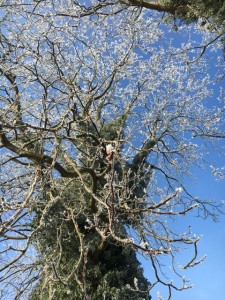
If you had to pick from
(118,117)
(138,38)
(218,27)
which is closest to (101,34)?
(138,38)

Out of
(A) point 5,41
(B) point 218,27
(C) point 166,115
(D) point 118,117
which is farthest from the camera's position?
(C) point 166,115

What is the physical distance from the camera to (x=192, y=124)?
10672mm

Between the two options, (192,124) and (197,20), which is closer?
(197,20)

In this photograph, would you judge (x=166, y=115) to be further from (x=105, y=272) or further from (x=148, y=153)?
(x=105, y=272)

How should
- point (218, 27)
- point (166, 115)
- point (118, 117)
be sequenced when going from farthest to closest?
Answer: point (166, 115)
point (118, 117)
point (218, 27)

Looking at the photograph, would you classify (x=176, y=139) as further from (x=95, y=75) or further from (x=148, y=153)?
(x=95, y=75)

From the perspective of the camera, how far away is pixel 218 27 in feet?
21.0

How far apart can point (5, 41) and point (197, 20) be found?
3.20m

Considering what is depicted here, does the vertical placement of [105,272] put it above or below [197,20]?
below

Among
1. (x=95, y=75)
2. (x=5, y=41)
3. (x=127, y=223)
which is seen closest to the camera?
(x=5, y=41)

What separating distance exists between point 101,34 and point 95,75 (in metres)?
0.88

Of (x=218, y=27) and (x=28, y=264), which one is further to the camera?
(x=28, y=264)

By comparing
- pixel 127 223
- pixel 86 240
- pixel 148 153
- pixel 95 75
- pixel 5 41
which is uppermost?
pixel 95 75

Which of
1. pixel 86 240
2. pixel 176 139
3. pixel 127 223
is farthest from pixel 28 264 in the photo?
pixel 176 139
